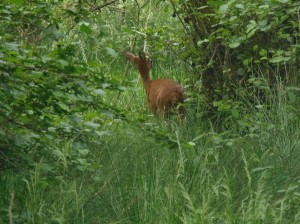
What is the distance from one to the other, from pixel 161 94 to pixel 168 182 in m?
3.02

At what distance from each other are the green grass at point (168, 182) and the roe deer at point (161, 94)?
1.57 meters

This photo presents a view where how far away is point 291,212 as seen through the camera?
165 inches

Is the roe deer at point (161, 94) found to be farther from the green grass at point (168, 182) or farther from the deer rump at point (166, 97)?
the green grass at point (168, 182)

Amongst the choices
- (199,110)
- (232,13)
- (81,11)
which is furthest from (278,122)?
(81,11)

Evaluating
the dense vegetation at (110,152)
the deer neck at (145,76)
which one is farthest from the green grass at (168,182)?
the deer neck at (145,76)

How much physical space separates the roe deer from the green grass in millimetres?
1574

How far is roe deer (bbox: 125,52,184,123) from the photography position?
723 cm

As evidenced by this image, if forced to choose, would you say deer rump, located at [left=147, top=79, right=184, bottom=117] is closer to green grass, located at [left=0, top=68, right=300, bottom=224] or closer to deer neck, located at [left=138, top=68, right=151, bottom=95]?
deer neck, located at [left=138, top=68, right=151, bottom=95]

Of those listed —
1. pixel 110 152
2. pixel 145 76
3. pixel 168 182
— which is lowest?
pixel 145 76

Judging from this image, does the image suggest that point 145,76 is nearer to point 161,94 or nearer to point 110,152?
point 161,94

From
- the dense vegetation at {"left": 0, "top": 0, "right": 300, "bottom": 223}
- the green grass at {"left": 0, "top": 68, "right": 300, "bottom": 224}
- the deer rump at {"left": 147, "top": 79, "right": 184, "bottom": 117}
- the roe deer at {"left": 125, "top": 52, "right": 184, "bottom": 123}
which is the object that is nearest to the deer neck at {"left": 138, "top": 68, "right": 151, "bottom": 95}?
the roe deer at {"left": 125, "top": 52, "right": 184, "bottom": 123}

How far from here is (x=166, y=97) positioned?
288 inches

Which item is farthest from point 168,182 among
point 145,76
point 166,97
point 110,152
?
point 145,76

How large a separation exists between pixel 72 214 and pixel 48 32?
36.9 inches
